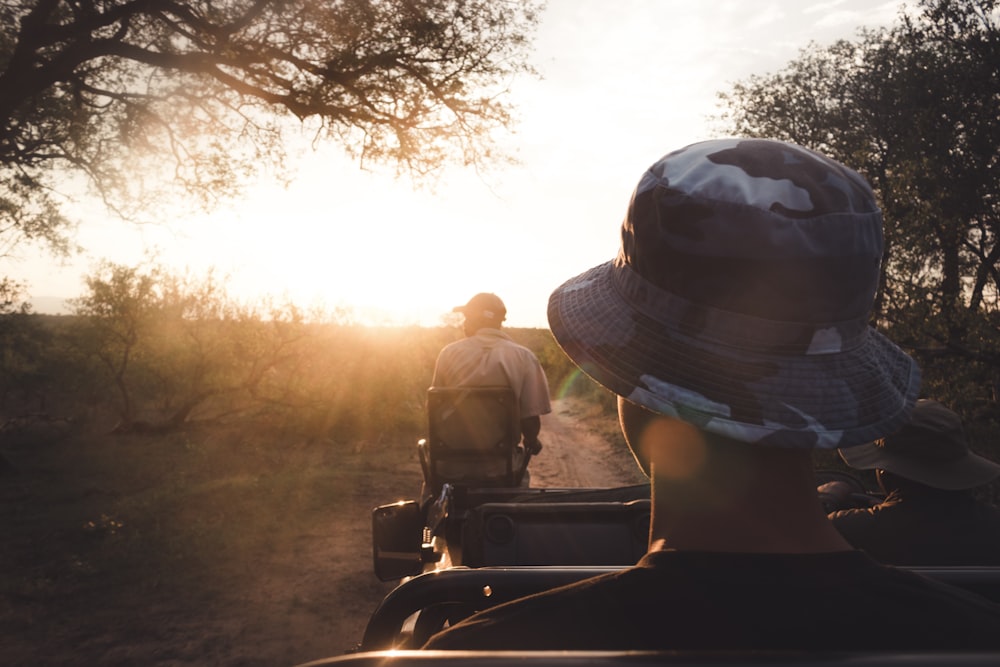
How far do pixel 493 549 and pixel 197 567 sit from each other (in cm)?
473

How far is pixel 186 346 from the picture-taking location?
47.0 ft

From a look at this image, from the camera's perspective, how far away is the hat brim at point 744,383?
106cm

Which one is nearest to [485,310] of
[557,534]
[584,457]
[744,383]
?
[557,534]

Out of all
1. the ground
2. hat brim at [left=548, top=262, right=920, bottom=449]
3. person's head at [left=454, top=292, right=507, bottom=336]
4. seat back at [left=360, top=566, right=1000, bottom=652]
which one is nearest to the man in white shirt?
person's head at [left=454, top=292, right=507, bottom=336]

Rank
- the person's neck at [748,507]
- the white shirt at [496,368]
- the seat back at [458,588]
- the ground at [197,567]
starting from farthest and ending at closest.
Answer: the white shirt at [496,368] < the ground at [197,567] < the seat back at [458,588] < the person's neck at [748,507]

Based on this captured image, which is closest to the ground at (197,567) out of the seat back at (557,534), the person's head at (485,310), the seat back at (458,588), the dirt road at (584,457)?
the dirt road at (584,457)

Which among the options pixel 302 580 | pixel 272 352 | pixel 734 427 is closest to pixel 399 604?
pixel 734 427

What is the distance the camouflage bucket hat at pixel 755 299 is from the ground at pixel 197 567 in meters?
4.07

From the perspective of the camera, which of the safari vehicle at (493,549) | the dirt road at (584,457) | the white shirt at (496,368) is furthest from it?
the dirt road at (584,457)

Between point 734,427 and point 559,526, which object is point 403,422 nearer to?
point 559,526

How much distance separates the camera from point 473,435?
5.26 metres

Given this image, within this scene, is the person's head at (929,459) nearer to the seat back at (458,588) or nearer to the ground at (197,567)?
the seat back at (458,588)

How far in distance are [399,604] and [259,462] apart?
10.5m

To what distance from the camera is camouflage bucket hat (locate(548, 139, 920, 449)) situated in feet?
3.52
